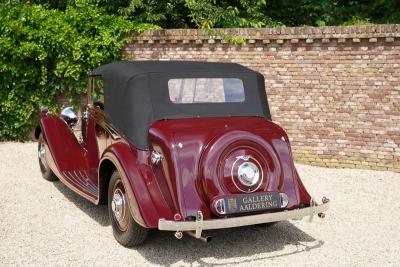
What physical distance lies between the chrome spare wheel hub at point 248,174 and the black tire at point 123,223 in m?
1.04

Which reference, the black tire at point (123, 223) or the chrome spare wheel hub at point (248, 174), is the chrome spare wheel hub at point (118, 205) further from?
the chrome spare wheel hub at point (248, 174)

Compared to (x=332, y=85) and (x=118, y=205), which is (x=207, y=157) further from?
(x=332, y=85)

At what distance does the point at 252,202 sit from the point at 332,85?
15.1 ft

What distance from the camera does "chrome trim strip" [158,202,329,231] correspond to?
4199 mm

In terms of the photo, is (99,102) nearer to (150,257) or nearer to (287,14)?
(150,257)

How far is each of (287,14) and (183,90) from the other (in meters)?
8.42

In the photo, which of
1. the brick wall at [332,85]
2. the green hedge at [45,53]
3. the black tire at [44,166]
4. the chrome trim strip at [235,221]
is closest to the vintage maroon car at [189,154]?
the chrome trim strip at [235,221]

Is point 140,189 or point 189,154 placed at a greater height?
point 189,154

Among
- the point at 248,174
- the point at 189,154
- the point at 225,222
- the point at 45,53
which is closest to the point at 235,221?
the point at 225,222

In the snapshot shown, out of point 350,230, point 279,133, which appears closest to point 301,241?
point 350,230

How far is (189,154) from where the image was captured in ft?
14.8

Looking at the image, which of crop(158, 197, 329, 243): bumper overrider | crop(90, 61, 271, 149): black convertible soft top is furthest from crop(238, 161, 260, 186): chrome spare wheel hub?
crop(90, 61, 271, 149): black convertible soft top

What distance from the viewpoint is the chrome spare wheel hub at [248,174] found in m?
4.49

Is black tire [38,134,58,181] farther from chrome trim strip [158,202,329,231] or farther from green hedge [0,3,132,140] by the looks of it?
chrome trim strip [158,202,329,231]
